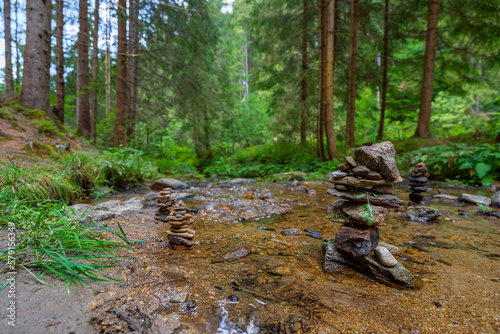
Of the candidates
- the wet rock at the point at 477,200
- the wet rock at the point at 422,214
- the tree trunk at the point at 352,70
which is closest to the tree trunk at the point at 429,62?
the tree trunk at the point at 352,70

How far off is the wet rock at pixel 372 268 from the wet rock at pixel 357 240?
6 cm

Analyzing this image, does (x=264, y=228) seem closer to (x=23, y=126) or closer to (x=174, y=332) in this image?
(x=174, y=332)

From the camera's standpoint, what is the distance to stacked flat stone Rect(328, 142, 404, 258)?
2.08 metres

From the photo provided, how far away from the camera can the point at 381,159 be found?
83.1 inches

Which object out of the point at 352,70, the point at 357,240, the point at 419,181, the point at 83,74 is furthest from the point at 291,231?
the point at 83,74

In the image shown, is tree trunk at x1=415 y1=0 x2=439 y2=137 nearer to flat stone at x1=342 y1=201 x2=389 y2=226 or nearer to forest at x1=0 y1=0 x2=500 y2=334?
forest at x1=0 y1=0 x2=500 y2=334

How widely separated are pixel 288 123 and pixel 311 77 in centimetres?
248

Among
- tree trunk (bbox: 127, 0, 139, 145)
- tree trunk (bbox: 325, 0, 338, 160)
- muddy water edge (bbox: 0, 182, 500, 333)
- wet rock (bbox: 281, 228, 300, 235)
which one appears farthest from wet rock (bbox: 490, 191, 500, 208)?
tree trunk (bbox: 127, 0, 139, 145)

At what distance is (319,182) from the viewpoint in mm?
7266

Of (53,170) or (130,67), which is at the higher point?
(130,67)

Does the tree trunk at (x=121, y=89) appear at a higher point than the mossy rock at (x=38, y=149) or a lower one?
higher

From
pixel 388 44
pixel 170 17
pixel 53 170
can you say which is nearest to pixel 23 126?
pixel 53 170

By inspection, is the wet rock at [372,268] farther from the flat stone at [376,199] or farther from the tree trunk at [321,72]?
the tree trunk at [321,72]

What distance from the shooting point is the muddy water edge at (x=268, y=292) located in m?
1.31
